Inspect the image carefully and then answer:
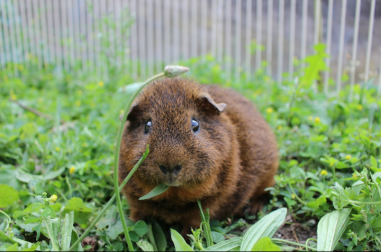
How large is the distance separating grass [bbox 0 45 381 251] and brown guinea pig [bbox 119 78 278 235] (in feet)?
0.74

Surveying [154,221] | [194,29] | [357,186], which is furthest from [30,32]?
[357,186]

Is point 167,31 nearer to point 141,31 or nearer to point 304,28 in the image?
point 141,31

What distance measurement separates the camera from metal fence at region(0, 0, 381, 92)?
6.14 metres

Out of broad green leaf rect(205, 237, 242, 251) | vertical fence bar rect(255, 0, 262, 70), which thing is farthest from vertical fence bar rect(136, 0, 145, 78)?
broad green leaf rect(205, 237, 242, 251)

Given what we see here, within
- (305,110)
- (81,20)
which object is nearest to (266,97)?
(305,110)

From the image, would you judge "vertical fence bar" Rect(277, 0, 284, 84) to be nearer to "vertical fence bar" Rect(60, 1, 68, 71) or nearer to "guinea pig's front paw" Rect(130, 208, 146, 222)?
"guinea pig's front paw" Rect(130, 208, 146, 222)

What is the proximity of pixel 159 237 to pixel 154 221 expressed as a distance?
0.19m

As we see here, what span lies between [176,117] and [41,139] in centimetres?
225

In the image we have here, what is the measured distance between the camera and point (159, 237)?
9.66ft

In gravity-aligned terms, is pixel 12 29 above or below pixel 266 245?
above

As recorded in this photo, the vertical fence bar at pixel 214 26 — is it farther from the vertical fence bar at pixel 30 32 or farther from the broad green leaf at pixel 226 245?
the broad green leaf at pixel 226 245

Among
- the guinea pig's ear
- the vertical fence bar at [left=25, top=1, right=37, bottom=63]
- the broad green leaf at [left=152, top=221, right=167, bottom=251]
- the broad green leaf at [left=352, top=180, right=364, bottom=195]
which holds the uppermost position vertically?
the vertical fence bar at [left=25, top=1, right=37, bottom=63]

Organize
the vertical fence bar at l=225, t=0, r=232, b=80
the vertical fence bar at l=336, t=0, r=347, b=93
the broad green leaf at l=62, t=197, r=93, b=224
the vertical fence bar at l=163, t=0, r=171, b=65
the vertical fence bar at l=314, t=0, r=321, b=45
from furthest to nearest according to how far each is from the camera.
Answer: the vertical fence bar at l=163, t=0, r=171, b=65 → the vertical fence bar at l=225, t=0, r=232, b=80 → the vertical fence bar at l=314, t=0, r=321, b=45 → the vertical fence bar at l=336, t=0, r=347, b=93 → the broad green leaf at l=62, t=197, r=93, b=224

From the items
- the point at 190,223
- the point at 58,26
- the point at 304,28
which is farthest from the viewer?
the point at 58,26
